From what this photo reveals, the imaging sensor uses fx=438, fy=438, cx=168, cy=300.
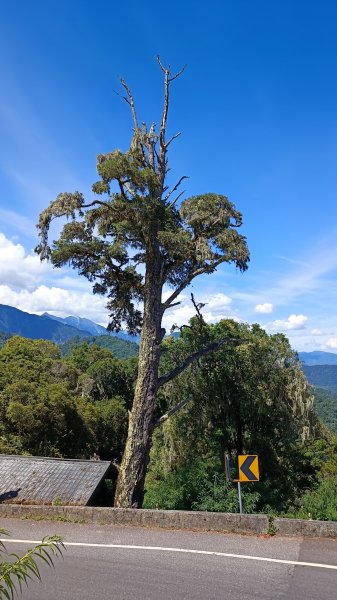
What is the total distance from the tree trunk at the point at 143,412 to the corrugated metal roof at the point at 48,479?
1.01 m

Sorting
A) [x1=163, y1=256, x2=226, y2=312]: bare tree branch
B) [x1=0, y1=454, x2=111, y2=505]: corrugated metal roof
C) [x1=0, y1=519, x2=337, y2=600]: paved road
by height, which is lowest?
[x1=0, y1=454, x2=111, y2=505]: corrugated metal roof

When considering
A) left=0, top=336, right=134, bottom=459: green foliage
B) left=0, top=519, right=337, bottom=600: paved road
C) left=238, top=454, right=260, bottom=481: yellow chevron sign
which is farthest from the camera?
left=0, top=336, right=134, bottom=459: green foliage

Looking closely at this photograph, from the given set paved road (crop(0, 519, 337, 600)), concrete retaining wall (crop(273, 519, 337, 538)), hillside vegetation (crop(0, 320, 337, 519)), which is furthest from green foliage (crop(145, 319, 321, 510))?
paved road (crop(0, 519, 337, 600))

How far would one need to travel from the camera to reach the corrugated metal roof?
1101 centimetres

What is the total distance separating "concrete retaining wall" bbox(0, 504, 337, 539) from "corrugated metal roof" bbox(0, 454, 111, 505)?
1723mm

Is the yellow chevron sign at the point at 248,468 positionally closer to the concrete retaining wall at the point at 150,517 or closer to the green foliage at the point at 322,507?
the concrete retaining wall at the point at 150,517

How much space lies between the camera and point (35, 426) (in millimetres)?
25141

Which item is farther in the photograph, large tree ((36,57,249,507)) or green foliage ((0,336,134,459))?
green foliage ((0,336,134,459))

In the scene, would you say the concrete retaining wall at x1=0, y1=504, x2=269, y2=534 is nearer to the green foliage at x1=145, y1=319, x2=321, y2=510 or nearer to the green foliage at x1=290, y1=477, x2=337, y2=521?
the green foliage at x1=290, y1=477, x2=337, y2=521

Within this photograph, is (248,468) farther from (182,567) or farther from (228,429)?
(228,429)

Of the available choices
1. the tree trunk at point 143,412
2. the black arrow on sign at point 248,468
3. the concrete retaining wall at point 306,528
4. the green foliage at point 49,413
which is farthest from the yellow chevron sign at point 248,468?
the green foliage at point 49,413

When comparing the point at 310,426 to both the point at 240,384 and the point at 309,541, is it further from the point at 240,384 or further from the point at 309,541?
the point at 309,541

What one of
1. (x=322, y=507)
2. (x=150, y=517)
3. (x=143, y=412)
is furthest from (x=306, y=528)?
(x=143, y=412)

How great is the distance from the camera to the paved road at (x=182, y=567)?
5566mm
